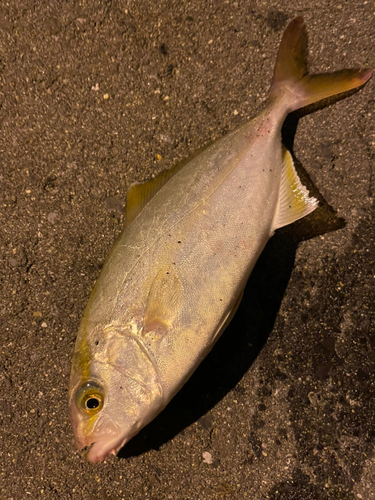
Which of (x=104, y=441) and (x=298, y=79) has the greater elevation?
(x=298, y=79)

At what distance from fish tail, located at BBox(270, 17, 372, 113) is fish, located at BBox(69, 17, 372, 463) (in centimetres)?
20

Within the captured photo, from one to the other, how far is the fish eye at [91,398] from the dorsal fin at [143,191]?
3.13 ft

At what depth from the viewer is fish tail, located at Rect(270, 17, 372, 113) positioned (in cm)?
195

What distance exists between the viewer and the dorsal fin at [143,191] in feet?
6.06

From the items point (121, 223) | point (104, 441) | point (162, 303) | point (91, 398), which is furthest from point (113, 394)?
point (121, 223)

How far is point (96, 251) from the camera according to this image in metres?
2.17

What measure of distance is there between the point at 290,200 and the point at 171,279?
0.91m

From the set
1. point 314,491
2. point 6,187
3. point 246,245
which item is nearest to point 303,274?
point 246,245

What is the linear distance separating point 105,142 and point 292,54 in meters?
1.41

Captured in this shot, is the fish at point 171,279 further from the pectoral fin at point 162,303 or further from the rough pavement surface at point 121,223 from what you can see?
the rough pavement surface at point 121,223

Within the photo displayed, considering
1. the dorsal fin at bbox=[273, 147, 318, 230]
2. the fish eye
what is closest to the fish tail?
the dorsal fin at bbox=[273, 147, 318, 230]

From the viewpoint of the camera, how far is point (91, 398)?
1563 millimetres

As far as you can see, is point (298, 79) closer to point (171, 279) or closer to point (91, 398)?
point (171, 279)

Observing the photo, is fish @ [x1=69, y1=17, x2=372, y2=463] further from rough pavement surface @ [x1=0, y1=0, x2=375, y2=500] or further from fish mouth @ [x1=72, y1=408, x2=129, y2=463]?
rough pavement surface @ [x1=0, y1=0, x2=375, y2=500]
